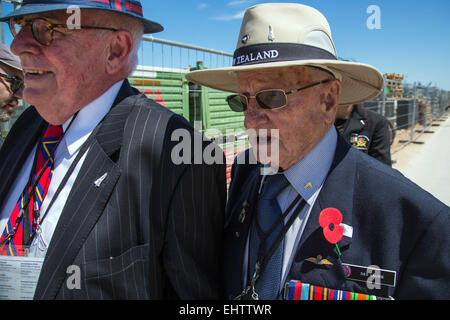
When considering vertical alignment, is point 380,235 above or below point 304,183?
below

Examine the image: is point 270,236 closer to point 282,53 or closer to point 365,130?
point 282,53

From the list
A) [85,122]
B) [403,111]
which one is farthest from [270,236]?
[403,111]

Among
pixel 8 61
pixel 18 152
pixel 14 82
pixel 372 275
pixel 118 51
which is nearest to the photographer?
pixel 372 275

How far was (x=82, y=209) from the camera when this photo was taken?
1272 mm

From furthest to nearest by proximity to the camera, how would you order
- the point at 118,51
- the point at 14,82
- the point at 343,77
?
the point at 14,82, the point at 343,77, the point at 118,51

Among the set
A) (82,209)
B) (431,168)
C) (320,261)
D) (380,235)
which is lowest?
(431,168)

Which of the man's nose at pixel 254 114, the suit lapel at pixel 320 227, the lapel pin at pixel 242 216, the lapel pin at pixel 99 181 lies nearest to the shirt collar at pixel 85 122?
the lapel pin at pixel 99 181

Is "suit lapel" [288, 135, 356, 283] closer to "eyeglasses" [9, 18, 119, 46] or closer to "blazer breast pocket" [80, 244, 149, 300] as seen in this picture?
"blazer breast pocket" [80, 244, 149, 300]

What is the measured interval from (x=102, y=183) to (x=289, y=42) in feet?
3.18

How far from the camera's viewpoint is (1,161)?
6.15 ft

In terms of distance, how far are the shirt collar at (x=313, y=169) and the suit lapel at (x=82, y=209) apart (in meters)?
0.75

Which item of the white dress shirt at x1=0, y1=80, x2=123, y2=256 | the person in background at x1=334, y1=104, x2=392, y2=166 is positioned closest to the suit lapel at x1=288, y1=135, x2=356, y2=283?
the white dress shirt at x1=0, y1=80, x2=123, y2=256

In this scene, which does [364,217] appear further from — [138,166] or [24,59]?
[24,59]
